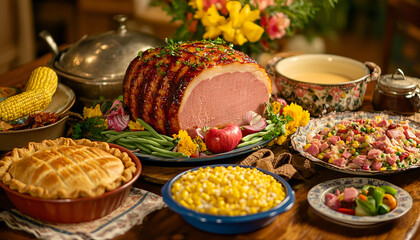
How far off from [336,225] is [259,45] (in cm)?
154

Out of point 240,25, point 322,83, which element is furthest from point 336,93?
point 240,25

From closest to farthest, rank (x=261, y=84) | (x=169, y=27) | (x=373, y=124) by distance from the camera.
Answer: (x=373, y=124)
(x=261, y=84)
(x=169, y=27)

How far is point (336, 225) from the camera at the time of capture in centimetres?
194

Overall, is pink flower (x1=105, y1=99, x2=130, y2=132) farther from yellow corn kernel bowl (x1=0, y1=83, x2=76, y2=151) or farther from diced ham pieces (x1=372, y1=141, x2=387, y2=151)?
diced ham pieces (x1=372, y1=141, x2=387, y2=151)

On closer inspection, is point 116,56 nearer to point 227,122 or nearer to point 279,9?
point 227,122

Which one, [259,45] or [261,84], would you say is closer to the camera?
[261,84]

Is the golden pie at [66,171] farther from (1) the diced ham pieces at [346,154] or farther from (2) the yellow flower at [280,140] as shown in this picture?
(1) the diced ham pieces at [346,154]

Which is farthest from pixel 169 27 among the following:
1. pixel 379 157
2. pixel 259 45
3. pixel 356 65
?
pixel 379 157

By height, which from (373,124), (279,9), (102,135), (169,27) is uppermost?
(279,9)

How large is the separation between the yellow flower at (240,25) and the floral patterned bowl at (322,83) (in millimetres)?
218

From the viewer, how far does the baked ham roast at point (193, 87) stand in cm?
241

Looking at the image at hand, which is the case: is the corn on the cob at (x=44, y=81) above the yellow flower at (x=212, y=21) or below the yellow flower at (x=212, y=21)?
below

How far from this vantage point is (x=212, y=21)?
2.97m

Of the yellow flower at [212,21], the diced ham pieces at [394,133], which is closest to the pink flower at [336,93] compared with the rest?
the diced ham pieces at [394,133]
